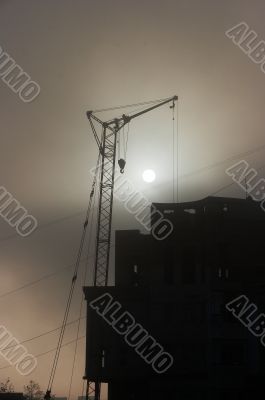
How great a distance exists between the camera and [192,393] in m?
48.3

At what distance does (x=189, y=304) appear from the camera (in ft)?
168

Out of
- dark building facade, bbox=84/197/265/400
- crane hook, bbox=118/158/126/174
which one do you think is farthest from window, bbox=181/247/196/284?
crane hook, bbox=118/158/126/174

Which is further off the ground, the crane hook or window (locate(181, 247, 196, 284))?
the crane hook

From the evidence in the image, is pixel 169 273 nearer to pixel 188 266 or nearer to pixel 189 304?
pixel 188 266

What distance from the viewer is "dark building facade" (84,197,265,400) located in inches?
1928

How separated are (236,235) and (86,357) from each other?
19417mm

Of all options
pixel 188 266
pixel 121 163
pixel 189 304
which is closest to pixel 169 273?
pixel 188 266

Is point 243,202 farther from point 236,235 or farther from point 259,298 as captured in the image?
point 259,298

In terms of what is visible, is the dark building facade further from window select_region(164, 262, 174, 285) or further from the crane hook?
the crane hook

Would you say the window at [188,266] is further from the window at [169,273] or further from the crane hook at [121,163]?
the crane hook at [121,163]

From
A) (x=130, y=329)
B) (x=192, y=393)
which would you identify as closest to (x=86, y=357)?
(x=130, y=329)

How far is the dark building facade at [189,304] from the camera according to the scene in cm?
4897

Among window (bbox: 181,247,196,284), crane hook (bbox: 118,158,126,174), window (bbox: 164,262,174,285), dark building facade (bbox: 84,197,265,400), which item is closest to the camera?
dark building facade (bbox: 84,197,265,400)

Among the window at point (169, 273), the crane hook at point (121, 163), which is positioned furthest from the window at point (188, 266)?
the crane hook at point (121, 163)
